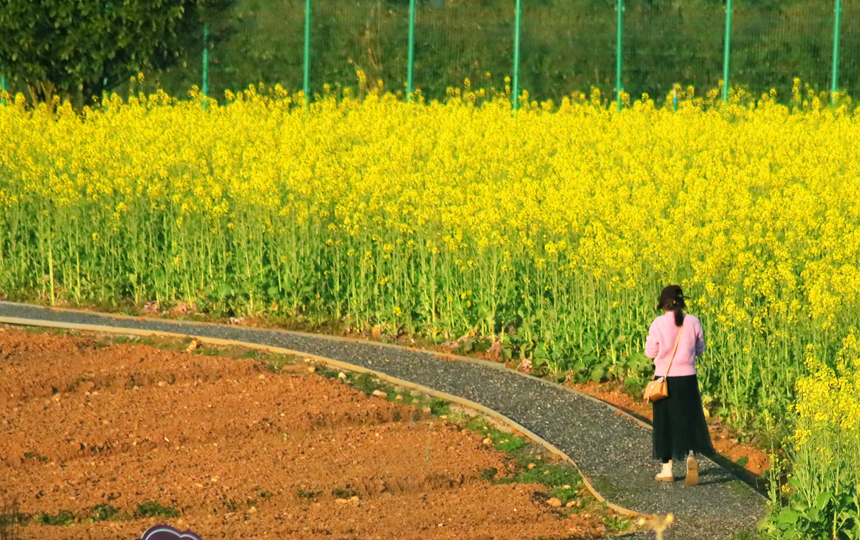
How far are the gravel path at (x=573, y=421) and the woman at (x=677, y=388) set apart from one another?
0.20 m

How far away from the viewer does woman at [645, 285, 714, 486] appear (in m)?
7.76

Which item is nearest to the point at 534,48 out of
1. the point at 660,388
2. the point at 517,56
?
the point at 517,56

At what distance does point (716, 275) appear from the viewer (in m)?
10.4

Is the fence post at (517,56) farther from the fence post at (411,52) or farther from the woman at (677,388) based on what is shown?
the woman at (677,388)

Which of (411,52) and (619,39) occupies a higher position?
(619,39)

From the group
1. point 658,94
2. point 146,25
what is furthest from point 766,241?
point 658,94

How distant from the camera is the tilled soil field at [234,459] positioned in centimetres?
693

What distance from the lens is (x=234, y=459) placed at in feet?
26.0

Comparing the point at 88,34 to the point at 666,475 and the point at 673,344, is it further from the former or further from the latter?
the point at 666,475

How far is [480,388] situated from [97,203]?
590 centimetres

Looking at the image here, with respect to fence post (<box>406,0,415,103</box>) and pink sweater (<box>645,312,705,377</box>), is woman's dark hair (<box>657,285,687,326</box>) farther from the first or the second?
fence post (<box>406,0,415,103</box>)

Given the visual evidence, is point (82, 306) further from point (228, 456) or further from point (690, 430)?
point (690, 430)

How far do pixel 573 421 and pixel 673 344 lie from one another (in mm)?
1311

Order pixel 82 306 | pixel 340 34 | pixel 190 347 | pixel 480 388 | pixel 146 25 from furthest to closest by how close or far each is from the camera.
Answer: pixel 340 34
pixel 146 25
pixel 82 306
pixel 190 347
pixel 480 388
